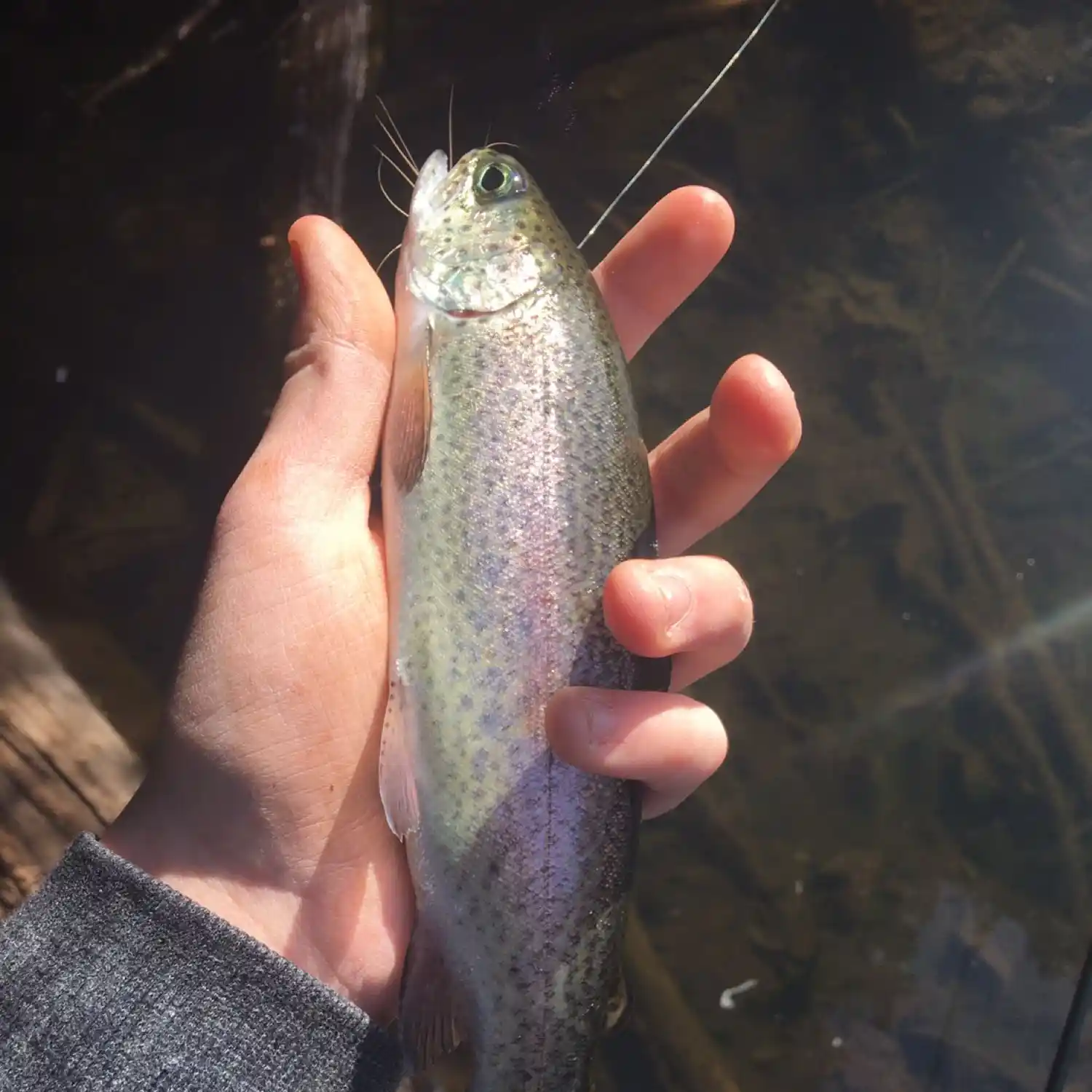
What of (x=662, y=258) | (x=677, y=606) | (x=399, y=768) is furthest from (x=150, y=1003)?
(x=662, y=258)

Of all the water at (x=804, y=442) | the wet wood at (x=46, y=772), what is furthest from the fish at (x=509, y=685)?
the water at (x=804, y=442)

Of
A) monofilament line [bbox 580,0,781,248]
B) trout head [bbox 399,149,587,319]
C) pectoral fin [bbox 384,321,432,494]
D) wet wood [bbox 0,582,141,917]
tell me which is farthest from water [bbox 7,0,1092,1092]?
pectoral fin [bbox 384,321,432,494]

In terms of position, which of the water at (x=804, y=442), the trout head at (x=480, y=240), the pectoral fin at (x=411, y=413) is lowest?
the water at (x=804, y=442)

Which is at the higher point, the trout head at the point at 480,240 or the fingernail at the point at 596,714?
the trout head at the point at 480,240

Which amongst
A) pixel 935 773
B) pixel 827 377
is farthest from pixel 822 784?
pixel 827 377

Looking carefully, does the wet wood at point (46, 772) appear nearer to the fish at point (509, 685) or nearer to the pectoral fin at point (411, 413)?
the fish at point (509, 685)

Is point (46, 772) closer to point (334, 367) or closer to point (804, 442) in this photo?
point (334, 367)

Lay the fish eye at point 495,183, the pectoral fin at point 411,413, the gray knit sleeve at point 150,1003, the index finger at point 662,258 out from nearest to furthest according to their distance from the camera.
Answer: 1. the gray knit sleeve at point 150,1003
2. the pectoral fin at point 411,413
3. the fish eye at point 495,183
4. the index finger at point 662,258

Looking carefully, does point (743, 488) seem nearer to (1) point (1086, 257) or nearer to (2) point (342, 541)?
(2) point (342, 541)
